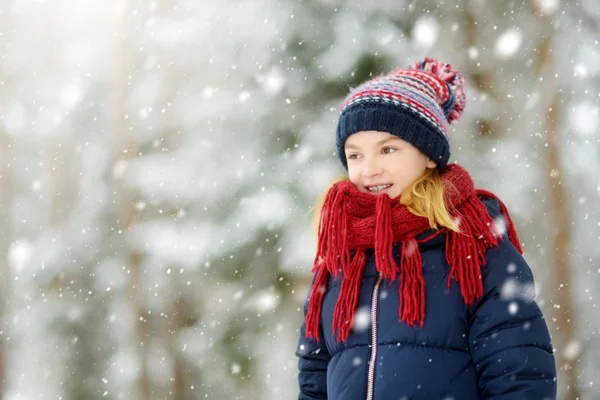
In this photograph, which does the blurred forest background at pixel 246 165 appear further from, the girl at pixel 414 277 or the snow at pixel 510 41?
the girl at pixel 414 277

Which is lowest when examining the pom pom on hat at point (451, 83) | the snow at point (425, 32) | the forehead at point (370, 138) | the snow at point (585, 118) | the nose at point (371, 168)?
the nose at point (371, 168)

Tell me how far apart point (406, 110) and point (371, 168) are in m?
0.24

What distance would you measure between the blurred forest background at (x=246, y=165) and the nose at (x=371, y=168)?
1.43 m

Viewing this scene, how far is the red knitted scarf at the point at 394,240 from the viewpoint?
2.17 metres

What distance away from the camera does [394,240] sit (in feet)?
7.52

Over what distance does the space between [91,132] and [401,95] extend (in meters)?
2.66

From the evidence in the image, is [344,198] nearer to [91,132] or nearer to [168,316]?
[168,316]

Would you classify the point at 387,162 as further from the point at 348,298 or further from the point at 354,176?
the point at 348,298

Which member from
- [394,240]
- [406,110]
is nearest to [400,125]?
[406,110]

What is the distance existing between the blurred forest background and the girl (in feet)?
4.66

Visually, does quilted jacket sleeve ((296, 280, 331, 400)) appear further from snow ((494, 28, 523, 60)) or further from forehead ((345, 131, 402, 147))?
snow ((494, 28, 523, 60))

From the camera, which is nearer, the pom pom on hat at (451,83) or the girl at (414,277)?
the girl at (414,277)

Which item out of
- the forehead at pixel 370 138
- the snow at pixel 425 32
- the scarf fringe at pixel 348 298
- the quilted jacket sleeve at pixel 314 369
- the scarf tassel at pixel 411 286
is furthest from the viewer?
the snow at pixel 425 32

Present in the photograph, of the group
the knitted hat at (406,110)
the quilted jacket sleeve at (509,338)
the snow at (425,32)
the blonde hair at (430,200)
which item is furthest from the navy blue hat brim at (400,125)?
the snow at (425,32)
